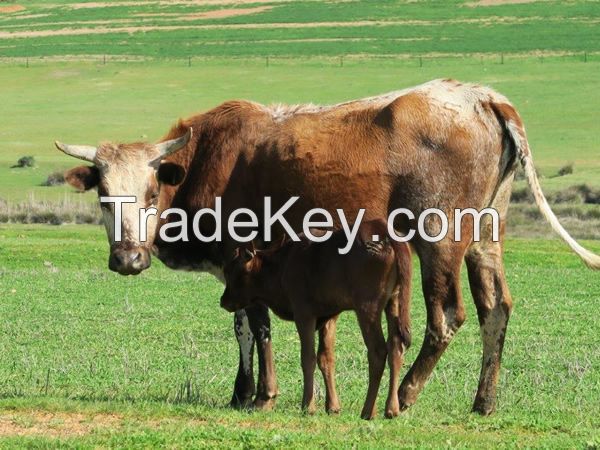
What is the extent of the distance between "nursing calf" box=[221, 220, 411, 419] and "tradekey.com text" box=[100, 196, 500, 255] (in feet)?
0.85

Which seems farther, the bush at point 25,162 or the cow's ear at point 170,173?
the bush at point 25,162

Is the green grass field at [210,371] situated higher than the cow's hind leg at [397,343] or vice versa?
the cow's hind leg at [397,343]

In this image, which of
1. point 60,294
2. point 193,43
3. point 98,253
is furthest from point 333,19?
point 60,294

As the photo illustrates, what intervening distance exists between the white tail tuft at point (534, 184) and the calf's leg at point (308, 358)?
8.70ft

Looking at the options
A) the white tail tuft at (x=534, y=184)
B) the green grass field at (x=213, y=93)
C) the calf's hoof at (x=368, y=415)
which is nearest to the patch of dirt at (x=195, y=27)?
the green grass field at (x=213, y=93)

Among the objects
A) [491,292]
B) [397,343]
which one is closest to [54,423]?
[397,343]

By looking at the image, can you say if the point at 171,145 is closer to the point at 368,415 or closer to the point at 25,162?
the point at 368,415

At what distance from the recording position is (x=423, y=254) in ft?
41.9

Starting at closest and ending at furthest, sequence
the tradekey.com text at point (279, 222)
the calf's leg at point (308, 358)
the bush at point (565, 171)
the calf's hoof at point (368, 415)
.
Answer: the calf's hoof at point (368, 415) → the calf's leg at point (308, 358) → the tradekey.com text at point (279, 222) → the bush at point (565, 171)

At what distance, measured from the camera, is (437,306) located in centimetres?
1275

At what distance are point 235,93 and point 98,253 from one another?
57293mm

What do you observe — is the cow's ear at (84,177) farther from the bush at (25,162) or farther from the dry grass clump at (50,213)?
the bush at (25,162)

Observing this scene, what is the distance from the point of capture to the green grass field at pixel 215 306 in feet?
36.6

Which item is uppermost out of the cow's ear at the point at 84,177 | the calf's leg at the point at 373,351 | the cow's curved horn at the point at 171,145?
the cow's curved horn at the point at 171,145
